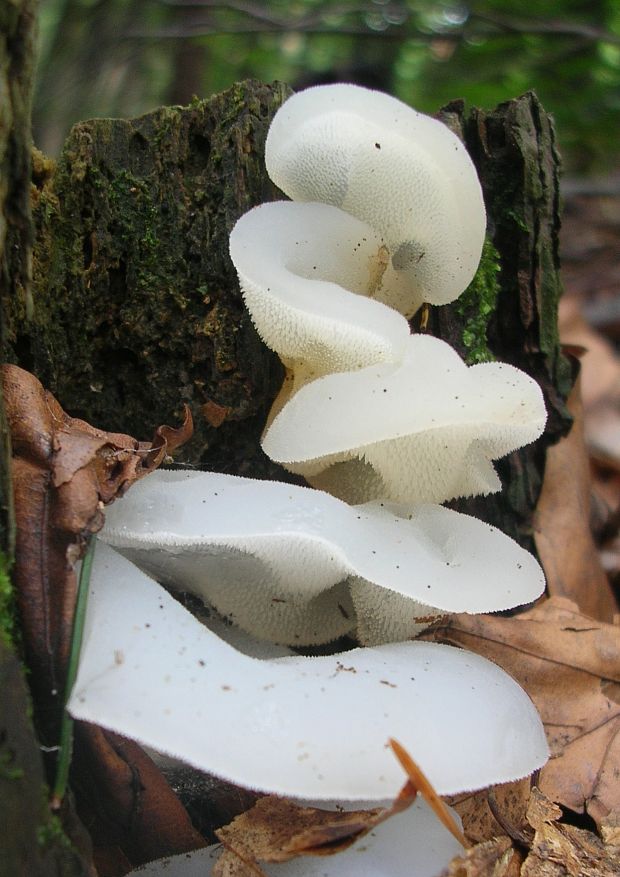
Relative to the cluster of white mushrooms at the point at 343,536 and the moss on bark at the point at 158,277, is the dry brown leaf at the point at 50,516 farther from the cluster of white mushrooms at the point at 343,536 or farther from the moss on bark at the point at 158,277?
the moss on bark at the point at 158,277

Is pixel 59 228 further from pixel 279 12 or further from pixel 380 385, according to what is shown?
pixel 279 12

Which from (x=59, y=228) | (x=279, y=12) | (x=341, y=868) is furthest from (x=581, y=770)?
(x=279, y=12)

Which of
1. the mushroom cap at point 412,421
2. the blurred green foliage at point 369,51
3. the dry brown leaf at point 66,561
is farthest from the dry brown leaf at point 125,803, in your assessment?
→ the blurred green foliage at point 369,51

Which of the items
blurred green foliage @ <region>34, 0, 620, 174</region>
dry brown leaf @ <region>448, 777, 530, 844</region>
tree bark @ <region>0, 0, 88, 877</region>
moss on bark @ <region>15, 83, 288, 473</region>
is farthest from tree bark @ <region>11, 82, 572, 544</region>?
blurred green foliage @ <region>34, 0, 620, 174</region>

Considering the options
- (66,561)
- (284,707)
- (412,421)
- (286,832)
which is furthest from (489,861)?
(66,561)

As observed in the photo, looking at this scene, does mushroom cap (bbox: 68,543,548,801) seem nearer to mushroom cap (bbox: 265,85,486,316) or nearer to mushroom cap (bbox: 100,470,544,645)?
mushroom cap (bbox: 100,470,544,645)

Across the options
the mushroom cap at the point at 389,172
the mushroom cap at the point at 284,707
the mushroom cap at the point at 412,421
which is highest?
the mushroom cap at the point at 389,172

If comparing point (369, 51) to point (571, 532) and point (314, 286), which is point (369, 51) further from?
point (314, 286)
